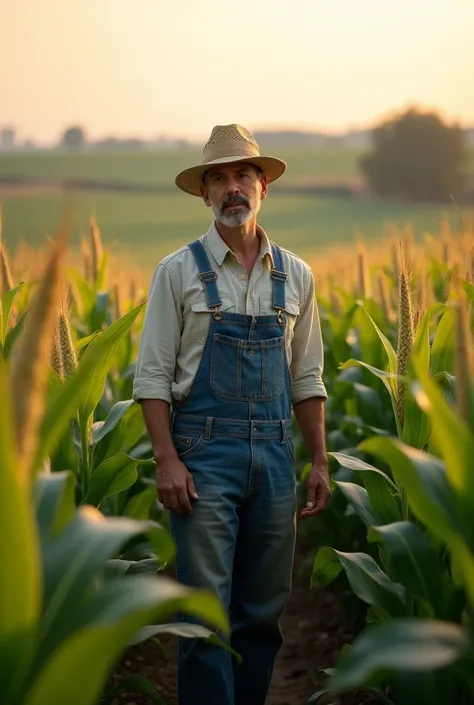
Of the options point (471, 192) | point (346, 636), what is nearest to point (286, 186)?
point (471, 192)

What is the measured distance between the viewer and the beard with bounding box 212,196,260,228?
3.91m

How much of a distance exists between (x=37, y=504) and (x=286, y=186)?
2073 inches

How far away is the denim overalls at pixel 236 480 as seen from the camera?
3805 millimetres

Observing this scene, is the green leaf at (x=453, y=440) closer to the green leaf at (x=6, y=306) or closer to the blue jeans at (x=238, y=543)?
the blue jeans at (x=238, y=543)

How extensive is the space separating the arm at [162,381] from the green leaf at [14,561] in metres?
1.56

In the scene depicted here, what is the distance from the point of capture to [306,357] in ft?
14.0

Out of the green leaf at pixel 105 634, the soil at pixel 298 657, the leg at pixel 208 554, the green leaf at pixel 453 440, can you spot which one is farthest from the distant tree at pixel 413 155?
the green leaf at pixel 105 634

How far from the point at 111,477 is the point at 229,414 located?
1.82ft

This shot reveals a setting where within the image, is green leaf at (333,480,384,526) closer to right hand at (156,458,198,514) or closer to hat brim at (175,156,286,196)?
right hand at (156,458,198,514)

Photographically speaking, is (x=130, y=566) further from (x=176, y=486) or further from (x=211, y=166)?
(x=211, y=166)

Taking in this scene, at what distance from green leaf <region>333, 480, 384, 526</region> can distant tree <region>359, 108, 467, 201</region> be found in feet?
156

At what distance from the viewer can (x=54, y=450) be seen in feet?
13.4

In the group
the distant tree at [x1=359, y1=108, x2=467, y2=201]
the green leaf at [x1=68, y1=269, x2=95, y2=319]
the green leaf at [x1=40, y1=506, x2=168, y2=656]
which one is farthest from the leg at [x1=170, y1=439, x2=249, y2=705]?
the distant tree at [x1=359, y1=108, x2=467, y2=201]

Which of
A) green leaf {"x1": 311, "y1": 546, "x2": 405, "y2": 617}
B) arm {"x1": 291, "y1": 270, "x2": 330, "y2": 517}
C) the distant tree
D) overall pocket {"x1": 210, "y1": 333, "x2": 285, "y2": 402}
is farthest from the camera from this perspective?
the distant tree
